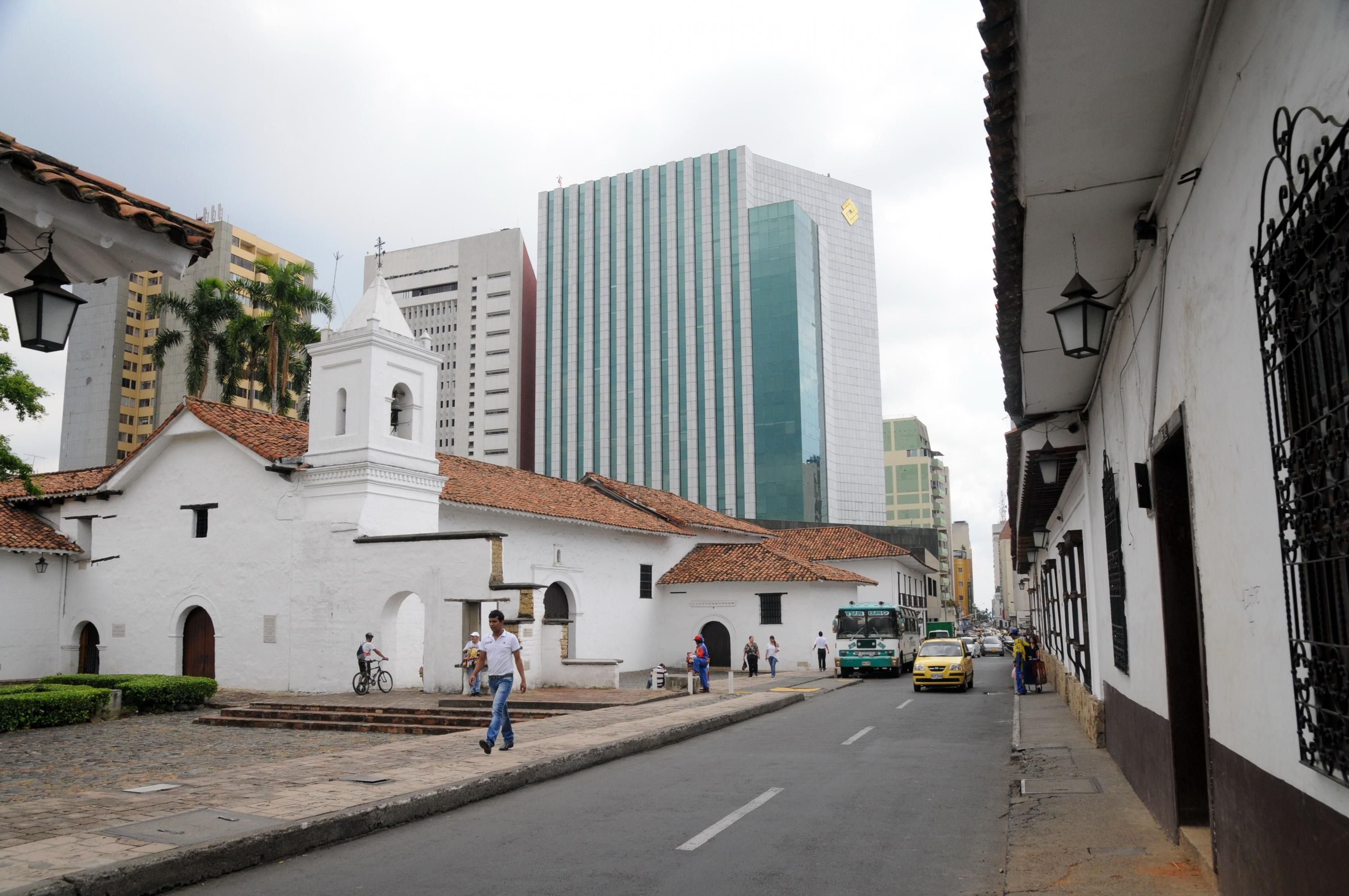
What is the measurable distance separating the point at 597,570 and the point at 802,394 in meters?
55.2

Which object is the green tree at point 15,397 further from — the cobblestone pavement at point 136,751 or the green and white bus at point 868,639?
the green and white bus at point 868,639

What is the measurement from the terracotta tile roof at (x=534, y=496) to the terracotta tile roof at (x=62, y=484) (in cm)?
985

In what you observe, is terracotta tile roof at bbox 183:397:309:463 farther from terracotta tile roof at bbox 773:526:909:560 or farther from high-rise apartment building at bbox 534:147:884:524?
high-rise apartment building at bbox 534:147:884:524

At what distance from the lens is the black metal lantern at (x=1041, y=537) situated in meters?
23.7

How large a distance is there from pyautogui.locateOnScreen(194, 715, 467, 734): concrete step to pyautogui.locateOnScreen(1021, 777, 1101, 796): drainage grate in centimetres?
956

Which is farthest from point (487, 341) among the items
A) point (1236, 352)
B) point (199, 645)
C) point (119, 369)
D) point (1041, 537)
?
point (1236, 352)

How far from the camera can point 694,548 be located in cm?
3950

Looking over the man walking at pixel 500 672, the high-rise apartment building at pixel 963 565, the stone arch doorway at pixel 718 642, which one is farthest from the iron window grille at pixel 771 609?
the high-rise apartment building at pixel 963 565

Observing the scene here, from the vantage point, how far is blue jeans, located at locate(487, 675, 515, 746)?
11562 mm

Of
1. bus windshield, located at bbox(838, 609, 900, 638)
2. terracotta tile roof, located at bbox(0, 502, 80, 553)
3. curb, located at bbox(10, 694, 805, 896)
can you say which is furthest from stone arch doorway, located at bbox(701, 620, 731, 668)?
curb, located at bbox(10, 694, 805, 896)

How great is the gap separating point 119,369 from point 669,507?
7850cm

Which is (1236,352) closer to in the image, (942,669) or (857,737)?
(857,737)

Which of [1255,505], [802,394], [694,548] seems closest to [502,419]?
[802,394]

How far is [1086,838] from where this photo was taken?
7.41 metres
